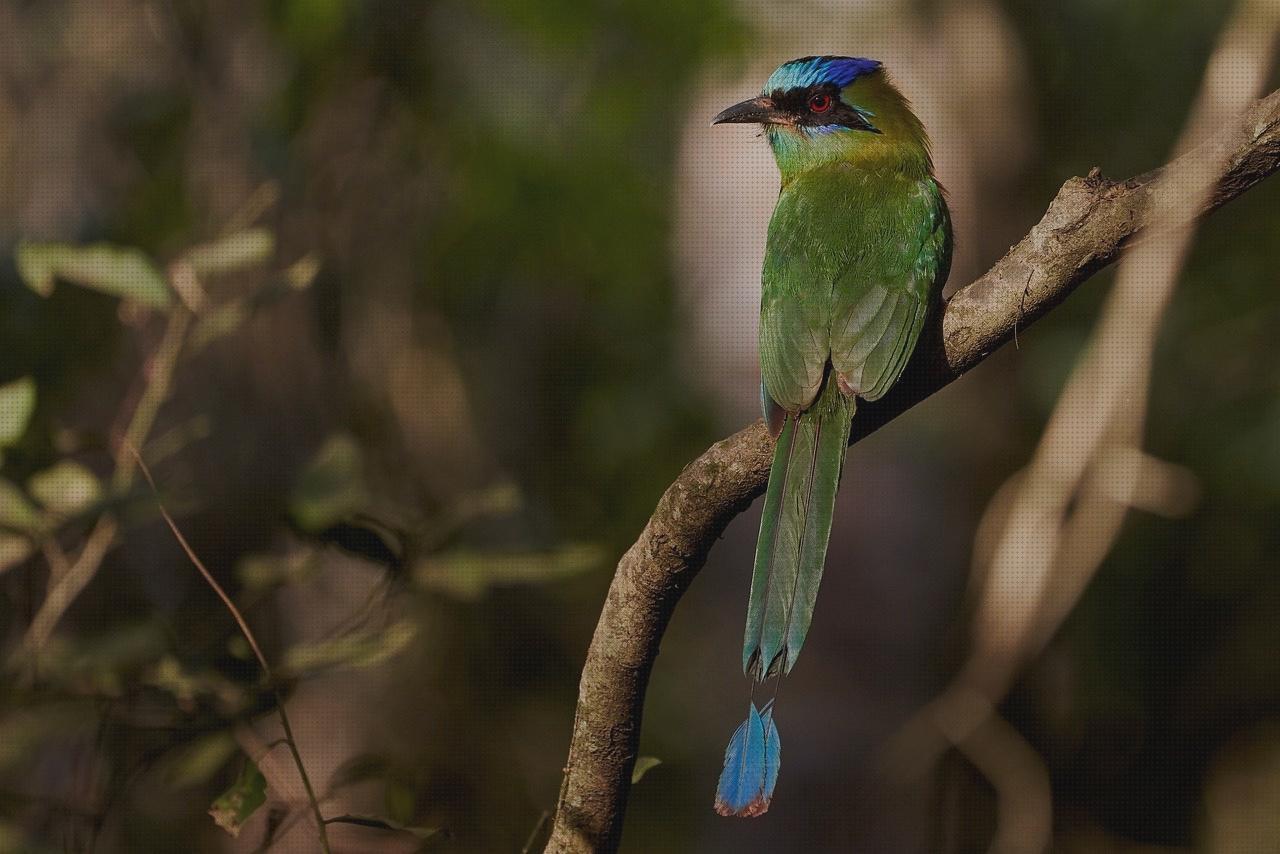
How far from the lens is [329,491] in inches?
62.3

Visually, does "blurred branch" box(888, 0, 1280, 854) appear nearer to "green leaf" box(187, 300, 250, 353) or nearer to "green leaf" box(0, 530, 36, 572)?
"green leaf" box(187, 300, 250, 353)

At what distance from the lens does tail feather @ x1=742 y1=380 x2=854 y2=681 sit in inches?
59.7

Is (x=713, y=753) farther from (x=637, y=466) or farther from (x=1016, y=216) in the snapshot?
(x=1016, y=216)

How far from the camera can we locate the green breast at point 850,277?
1.81 m

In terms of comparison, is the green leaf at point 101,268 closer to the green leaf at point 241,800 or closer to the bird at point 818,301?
the green leaf at point 241,800

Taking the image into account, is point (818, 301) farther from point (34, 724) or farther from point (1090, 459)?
point (1090, 459)

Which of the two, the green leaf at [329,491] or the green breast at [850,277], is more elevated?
the green breast at [850,277]

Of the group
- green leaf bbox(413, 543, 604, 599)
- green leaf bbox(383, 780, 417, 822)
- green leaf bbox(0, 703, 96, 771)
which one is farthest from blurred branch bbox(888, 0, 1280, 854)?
green leaf bbox(0, 703, 96, 771)

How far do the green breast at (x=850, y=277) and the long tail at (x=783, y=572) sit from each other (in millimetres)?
87

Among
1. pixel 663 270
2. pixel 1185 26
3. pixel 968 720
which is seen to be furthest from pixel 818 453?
pixel 1185 26

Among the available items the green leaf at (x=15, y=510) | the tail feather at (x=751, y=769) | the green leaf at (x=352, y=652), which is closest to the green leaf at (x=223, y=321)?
the green leaf at (x=15, y=510)

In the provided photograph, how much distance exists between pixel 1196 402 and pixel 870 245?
4701mm

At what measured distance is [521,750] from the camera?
16.1 ft

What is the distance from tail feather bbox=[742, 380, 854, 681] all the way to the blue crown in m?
1.08
